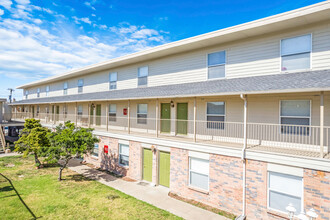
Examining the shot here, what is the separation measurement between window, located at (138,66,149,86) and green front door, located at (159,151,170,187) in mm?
6255

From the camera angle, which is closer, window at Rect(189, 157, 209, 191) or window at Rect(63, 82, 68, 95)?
window at Rect(189, 157, 209, 191)

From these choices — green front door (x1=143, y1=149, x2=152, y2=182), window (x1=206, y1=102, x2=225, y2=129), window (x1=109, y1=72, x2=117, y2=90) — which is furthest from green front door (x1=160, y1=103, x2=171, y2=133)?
window (x1=109, y1=72, x2=117, y2=90)

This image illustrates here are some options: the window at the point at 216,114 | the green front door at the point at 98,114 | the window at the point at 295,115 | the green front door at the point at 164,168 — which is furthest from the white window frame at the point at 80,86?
the window at the point at 295,115

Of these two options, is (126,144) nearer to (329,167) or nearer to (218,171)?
(218,171)

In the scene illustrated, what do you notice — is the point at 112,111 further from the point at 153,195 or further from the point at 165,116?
the point at 153,195

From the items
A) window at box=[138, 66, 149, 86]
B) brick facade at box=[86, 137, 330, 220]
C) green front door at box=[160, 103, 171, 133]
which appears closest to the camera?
brick facade at box=[86, 137, 330, 220]

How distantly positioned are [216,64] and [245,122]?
4.48 meters

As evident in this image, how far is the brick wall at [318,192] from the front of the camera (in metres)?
5.93

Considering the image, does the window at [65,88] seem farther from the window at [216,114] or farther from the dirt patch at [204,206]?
the dirt patch at [204,206]

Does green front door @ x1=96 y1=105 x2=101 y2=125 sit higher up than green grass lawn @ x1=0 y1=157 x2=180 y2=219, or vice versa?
green front door @ x1=96 y1=105 x2=101 y2=125

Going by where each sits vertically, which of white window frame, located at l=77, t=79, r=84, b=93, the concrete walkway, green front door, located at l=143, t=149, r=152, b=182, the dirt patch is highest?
white window frame, located at l=77, t=79, r=84, b=93

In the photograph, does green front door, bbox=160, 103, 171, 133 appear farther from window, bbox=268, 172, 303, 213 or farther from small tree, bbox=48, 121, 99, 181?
window, bbox=268, 172, 303, 213

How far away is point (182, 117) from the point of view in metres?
11.9

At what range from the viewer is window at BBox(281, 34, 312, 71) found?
834 centimetres
